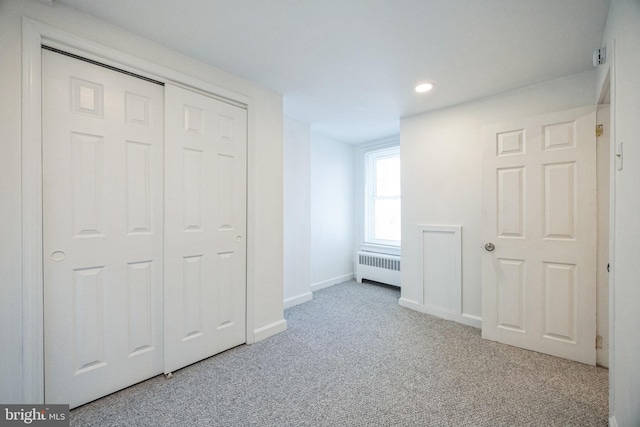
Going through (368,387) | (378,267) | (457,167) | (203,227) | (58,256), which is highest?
(457,167)

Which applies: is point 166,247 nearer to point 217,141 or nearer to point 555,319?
point 217,141

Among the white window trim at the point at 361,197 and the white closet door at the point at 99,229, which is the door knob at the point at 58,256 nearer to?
the white closet door at the point at 99,229

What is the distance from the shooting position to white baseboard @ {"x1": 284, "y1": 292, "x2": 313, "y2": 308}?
3527 mm

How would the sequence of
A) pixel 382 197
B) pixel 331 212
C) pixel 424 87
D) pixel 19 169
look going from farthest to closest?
pixel 382 197, pixel 331 212, pixel 424 87, pixel 19 169

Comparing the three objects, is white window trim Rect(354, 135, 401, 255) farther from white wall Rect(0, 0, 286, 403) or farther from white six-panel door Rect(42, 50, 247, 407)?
white six-panel door Rect(42, 50, 247, 407)

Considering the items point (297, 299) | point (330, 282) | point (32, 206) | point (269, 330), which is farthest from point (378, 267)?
point (32, 206)

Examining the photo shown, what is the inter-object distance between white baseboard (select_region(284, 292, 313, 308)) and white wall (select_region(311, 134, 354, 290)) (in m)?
0.43

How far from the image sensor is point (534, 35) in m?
1.86

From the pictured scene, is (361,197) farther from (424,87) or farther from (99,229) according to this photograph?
(99,229)

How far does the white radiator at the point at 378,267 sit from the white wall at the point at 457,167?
2.35 ft

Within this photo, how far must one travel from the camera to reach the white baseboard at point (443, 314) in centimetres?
294

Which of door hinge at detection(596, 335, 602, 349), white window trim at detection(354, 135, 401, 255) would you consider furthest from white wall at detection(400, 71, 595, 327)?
white window trim at detection(354, 135, 401, 255)

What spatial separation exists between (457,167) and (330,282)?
8.36ft
